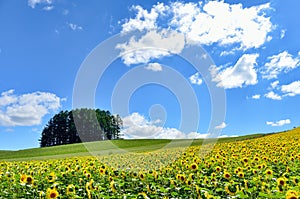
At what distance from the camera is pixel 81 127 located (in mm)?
75625

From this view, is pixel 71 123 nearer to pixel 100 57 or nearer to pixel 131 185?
pixel 100 57

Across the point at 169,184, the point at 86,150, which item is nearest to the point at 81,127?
the point at 86,150

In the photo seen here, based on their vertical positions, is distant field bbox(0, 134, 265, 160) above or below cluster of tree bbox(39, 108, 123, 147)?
below

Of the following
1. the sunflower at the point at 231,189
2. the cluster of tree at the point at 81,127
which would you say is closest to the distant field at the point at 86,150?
the cluster of tree at the point at 81,127

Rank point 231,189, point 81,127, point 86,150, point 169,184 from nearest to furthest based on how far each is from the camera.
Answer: point 231,189
point 169,184
point 86,150
point 81,127

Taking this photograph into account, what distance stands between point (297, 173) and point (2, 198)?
Result: 6.24 m

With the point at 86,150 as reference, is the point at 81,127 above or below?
above

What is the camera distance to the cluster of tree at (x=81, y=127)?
241ft

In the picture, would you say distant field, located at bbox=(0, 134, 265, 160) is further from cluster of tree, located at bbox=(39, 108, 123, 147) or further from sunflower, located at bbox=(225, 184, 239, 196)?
sunflower, located at bbox=(225, 184, 239, 196)

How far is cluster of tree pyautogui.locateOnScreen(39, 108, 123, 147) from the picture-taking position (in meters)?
73.4

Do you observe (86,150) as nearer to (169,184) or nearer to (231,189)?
(169,184)

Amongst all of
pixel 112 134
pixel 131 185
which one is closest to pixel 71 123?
pixel 112 134

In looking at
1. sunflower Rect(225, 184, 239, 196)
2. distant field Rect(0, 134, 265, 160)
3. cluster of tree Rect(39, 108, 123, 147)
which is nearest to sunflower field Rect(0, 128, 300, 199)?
sunflower Rect(225, 184, 239, 196)

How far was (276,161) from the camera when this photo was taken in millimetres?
9633
